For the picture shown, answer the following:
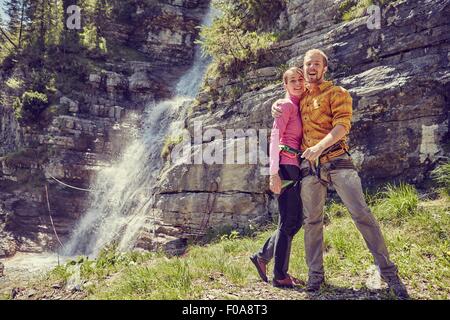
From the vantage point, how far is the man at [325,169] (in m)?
3.93

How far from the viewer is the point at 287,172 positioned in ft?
13.7

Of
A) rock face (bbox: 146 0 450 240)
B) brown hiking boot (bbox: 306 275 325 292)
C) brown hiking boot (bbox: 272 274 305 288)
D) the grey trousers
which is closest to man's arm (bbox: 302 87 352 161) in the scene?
the grey trousers

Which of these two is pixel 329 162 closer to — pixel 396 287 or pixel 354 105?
pixel 396 287

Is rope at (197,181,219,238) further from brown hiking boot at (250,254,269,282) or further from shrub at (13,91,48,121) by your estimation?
shrub at (13,91,48,121)

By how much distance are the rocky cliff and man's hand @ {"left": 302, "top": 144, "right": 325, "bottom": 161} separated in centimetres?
531

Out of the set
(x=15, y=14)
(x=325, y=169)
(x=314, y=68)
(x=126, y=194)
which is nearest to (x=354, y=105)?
(x=314, y=68)

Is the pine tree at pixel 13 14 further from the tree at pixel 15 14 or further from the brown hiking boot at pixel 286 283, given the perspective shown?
the brown hiking boot at pixel 286 283

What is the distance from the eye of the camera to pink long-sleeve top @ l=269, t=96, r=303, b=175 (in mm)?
4191

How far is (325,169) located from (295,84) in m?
1.15

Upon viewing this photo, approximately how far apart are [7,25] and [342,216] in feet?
96.7

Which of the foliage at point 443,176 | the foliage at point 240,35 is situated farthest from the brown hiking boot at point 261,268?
the foliage at point 240,35
